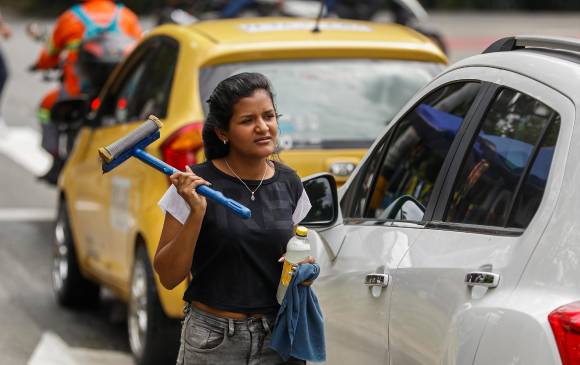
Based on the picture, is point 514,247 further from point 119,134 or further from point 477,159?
point 119,134

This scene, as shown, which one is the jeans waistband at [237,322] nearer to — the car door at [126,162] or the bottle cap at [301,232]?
the bottle cap at [301,232]

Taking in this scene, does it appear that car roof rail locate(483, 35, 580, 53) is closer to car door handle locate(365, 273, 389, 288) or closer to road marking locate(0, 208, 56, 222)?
car door handle locate(365, 273, 389, 288)

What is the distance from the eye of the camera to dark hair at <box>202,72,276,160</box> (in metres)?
4.56

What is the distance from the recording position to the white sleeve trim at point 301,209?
4.65 m

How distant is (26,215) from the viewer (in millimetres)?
13133

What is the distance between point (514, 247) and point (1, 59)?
12.8 metres

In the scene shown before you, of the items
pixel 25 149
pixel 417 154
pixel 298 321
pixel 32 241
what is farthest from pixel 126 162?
pixel 25 149

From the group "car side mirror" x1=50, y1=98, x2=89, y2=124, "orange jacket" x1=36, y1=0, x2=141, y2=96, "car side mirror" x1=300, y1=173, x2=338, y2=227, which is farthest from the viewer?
"orange jacket" x1=36, y1=0, x2=141, y2=96

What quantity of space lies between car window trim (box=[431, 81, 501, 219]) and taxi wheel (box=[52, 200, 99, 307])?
5.24m

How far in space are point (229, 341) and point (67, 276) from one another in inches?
203

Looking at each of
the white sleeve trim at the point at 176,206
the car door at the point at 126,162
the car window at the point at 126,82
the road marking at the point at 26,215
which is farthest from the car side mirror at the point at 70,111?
the white sleeve trim at the point at 176,206

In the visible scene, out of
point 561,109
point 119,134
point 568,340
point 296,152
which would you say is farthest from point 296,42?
point 568,340

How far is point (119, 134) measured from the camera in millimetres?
8477

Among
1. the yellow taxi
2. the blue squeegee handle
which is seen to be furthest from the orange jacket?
the blue squeegee handle
